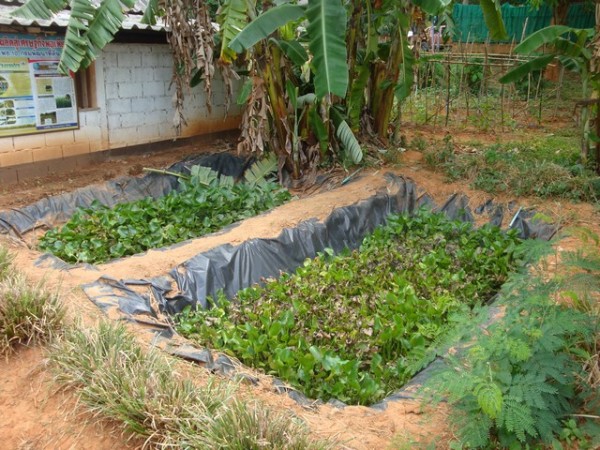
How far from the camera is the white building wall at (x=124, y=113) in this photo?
29.6 ft

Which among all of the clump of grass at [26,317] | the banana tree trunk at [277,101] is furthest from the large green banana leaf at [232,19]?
the clump of grass at [26,317]

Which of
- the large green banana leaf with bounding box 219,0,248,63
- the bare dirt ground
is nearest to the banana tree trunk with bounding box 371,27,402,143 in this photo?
the large green banana leaf with bounding box 219,0,248,63

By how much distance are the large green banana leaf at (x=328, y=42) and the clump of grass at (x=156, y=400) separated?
417 centimetres

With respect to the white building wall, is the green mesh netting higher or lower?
higher

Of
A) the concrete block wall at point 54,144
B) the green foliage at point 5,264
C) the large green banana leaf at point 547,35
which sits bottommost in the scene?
the green foliage at point 5,264

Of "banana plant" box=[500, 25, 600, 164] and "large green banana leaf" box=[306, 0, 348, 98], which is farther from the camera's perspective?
"banana plant" box=[500, 25, 600, 164]

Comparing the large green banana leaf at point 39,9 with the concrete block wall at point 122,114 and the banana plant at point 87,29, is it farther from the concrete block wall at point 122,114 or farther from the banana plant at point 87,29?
the concrete block wall at point 122,114

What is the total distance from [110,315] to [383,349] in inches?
96.4

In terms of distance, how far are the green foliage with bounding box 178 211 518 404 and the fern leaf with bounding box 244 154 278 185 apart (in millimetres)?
2574

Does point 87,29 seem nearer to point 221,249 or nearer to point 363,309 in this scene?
point 221,249

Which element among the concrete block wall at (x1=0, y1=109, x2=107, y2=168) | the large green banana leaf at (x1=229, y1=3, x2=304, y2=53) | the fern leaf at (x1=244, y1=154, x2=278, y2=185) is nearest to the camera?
the large green banana leaf at (x1=229, y1=3, x2=304, y2=53)

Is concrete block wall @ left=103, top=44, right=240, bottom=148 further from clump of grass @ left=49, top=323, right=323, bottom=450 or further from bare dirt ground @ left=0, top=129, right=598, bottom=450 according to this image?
clump of grass @ left=49, top=323, right=323, bottom=450

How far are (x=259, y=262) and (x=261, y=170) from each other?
321 centimetres

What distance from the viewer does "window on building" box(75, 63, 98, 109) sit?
956 cm
